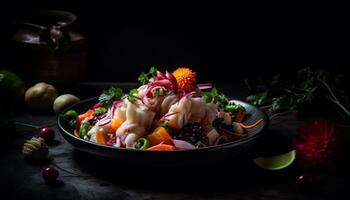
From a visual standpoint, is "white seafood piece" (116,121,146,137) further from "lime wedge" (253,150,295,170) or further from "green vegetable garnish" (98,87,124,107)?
"lime wedge" (253,150,295,170)

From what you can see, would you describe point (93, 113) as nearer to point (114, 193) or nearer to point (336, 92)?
point (114, 193)

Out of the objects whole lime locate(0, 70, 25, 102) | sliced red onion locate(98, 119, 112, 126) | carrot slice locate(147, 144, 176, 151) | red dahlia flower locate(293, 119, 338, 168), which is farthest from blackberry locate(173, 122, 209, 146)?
whole lime locate(0, 70, 25, 102)

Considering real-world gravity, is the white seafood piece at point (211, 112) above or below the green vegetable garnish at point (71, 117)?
above

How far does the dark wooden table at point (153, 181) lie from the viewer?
2104 millimetres

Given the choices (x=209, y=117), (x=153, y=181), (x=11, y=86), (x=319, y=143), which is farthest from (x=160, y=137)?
(x=11, y=86)

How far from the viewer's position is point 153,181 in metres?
2.21

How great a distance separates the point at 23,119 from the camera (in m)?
3.21

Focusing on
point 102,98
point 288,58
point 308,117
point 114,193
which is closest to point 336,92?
point 308,117

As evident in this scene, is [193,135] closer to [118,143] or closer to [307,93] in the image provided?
[118,143]

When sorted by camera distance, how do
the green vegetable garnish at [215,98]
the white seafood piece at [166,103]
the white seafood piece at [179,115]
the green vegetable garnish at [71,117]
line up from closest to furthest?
1. the white seafood piece at [179,115]
2. the white seafood piece at [166,103]
3. the green vegetable garnish at [215,98]
4. the green vegetable garnish at [71,117]

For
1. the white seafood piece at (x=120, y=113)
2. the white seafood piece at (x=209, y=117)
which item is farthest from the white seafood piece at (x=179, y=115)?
the white seafood piece at (x=120, y=113)

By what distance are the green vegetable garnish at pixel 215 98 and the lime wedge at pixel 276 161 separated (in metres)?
0.36

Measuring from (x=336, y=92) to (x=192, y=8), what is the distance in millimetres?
1269

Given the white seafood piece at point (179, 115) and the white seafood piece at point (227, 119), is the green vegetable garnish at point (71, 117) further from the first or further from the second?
the white seafood piece at point (227, 119)
